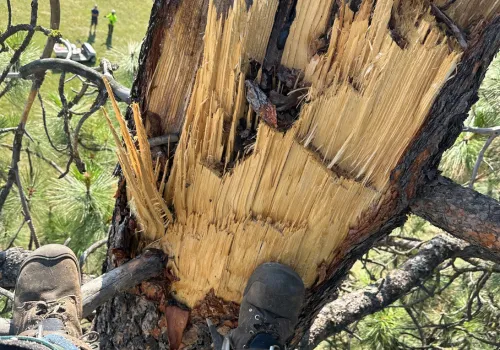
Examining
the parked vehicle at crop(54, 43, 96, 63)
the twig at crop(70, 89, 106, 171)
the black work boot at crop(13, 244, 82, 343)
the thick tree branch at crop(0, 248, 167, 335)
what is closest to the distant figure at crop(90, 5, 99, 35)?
the parked vehicle at crop(54, 43, 96, 63)

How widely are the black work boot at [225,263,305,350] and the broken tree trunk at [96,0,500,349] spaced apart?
0.03 m

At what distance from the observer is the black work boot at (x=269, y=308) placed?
3.87 feet

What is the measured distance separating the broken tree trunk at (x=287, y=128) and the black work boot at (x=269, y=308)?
0.03 metres

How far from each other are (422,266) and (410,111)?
121 centimetres

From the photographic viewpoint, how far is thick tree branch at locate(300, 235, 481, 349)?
1971 mm

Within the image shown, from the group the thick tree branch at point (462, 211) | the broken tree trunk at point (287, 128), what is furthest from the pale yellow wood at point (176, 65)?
the thick tree branch at point (462, 211)

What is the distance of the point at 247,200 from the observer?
1.14m

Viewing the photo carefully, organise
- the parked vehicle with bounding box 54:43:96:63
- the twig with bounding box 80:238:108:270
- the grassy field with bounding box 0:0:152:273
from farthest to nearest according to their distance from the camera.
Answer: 1. the parked vehicle with bounding box 54:43:96:63
2. the grassy field with bounding box 0:0:152:273
3. the twig with bounding box 80:238:108:270

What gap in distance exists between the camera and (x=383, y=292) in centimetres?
204

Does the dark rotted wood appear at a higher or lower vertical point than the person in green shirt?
→ higher

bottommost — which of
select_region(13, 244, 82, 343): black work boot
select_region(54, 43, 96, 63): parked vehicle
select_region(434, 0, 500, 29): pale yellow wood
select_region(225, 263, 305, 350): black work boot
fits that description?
select_region(54, 43, 96, 63): parked vehicle

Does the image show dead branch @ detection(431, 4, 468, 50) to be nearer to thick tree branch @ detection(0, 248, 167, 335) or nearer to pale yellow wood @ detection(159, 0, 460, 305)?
pale yellow wood @ detection(159, 0, 460, 305)

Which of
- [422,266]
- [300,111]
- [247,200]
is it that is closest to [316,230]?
[247,200]

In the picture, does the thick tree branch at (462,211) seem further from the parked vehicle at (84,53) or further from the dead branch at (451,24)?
the parked vehicle at (84,53)
